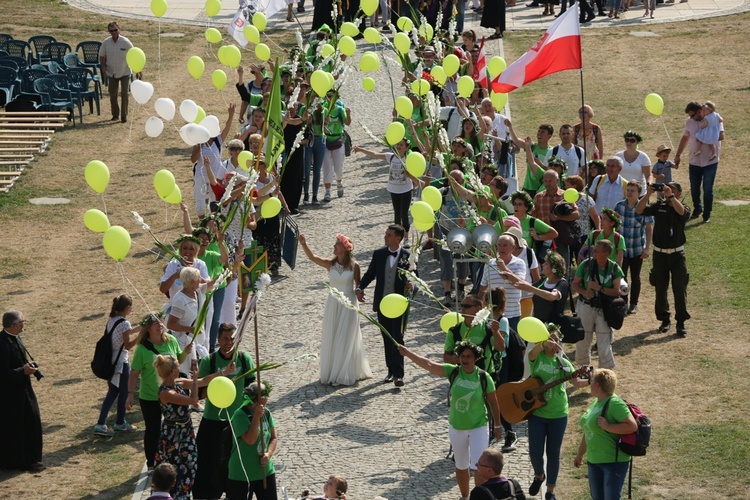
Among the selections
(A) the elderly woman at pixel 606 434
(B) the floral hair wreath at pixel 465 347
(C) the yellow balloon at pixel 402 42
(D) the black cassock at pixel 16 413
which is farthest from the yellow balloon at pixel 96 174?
(C) the yellow balloon at pixel 402 42

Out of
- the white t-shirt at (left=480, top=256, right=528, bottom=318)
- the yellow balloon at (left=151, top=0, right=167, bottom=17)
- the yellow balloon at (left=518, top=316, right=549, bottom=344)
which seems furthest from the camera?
the yellow balloon at (left=151, top=0, right=167, bottom=17)

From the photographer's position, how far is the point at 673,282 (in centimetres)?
1523

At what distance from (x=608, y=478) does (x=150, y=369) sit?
4.41 metres

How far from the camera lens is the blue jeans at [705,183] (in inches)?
754

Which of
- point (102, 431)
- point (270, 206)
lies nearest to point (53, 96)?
point (270, 206)

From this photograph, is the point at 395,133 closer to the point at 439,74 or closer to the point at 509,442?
the point at 439,74

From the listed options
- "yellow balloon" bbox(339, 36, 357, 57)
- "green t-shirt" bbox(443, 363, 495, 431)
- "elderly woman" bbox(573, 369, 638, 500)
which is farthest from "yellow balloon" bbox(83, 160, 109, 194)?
"yellow balloon" bbox(339, 36, 357, 57)

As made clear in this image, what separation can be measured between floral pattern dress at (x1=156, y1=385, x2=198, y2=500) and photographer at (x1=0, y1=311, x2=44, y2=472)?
187cm

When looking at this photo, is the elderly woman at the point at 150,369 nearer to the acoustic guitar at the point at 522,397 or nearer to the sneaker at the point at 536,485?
the acoustic guitar at the point at 522,397

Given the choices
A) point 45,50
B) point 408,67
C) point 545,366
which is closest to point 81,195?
point 408,67

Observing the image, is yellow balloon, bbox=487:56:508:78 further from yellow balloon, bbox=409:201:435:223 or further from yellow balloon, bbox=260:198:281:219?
yellow balloon, bbox=409:201:435:223

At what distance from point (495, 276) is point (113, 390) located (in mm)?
4215

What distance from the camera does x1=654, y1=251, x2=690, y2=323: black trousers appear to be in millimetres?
15133

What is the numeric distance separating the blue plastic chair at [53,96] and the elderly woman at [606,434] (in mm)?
16987
